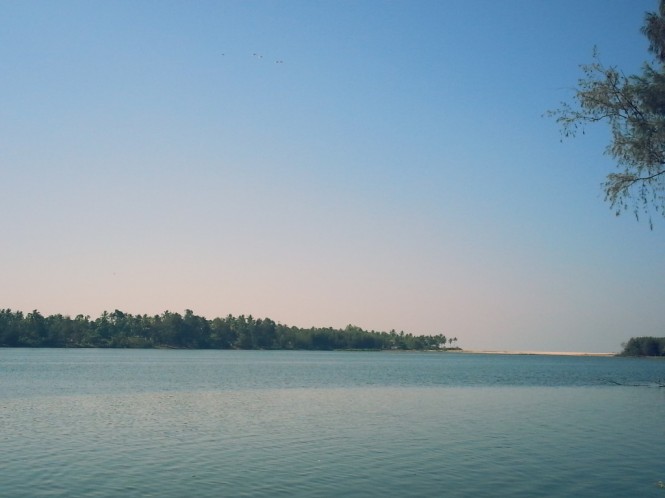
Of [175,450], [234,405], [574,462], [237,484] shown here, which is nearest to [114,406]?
[234,405]

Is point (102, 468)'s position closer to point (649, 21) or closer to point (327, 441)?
point (327, 441)

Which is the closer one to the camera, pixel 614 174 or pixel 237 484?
pixel 237 484

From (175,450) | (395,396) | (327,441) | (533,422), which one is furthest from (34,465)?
(395,396)

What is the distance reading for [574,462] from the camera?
32.0m

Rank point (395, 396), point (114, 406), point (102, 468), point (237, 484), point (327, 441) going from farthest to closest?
point (395, 396)
point (114, 406)
point (327, 441)
point (102, 468)
point (237, 484)

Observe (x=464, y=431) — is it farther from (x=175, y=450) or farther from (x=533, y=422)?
(x=175, y=450)

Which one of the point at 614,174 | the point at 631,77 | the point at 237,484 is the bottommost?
the point at 237,484

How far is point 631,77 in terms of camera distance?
96.2 ft

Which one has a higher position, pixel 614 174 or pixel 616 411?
pixel 614 174

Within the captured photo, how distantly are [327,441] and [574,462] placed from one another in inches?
514

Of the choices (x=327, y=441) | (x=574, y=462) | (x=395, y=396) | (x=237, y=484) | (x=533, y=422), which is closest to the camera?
(x=237, y=484)

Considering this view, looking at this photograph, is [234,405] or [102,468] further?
[234,405]

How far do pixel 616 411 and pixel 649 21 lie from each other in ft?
123

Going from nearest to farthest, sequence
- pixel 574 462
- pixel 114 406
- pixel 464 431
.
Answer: pixel 574 462 < pixel 464 431 < pixel 114 406
